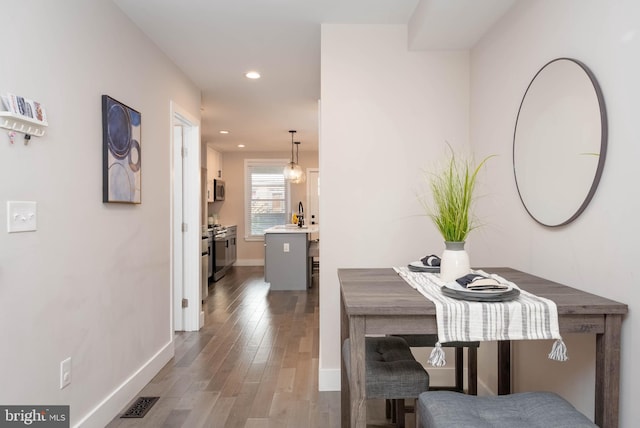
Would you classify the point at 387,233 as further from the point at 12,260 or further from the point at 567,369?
the point at 12,260

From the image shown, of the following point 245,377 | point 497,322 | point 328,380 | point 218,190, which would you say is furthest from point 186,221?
point 218,190

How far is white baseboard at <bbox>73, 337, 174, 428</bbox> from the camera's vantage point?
7.22 ft

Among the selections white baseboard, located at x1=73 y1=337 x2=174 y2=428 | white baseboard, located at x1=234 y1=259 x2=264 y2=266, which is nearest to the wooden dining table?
white baseboard, located at x1=73 y1=337 x2=174 y2=428

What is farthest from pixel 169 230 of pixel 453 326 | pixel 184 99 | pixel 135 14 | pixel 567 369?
pixel 567 369

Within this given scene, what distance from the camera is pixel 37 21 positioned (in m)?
1.79

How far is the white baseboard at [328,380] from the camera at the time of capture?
2.75 m

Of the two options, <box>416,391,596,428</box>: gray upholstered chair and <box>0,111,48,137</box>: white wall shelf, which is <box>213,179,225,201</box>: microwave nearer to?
<box>0,111,48,137</box>: white wall shelf

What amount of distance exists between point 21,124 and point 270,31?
1753 mm

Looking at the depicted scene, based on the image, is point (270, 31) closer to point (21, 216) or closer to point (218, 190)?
point (21, 216)

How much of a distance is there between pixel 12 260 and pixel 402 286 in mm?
1614

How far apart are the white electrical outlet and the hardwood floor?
49cm

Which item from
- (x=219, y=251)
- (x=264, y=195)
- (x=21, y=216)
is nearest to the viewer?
(x=21, y=216)

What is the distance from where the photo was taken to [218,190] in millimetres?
7898

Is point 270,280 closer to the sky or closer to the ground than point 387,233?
closer to the ground
